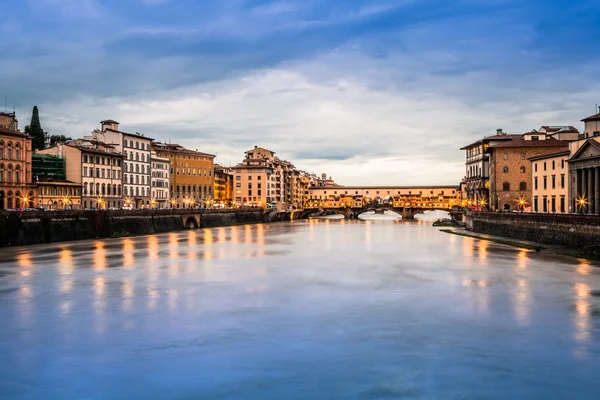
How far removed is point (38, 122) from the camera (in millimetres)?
A: 111312

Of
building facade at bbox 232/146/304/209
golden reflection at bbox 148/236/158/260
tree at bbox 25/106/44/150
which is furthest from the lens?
building facade at bbox 232/146/304/209

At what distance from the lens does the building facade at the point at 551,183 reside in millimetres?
65500

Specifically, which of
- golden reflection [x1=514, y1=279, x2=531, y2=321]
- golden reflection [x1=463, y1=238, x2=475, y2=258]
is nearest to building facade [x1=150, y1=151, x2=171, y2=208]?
golden reflection [x1=463, y1=238, x2=475, y2=258]

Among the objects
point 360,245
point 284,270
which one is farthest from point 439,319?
point 360,245

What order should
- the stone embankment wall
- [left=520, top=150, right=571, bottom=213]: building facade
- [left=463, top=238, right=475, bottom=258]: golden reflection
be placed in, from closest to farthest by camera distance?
the stone embankment wall
[left=463, top=238, right=475, bottom=258]: golden reflection
[left=520, top=150, right=571, bottom=213]: building facade

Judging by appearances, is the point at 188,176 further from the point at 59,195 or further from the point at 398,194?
the point at 398,194

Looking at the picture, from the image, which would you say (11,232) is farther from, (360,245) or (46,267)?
(360,245)

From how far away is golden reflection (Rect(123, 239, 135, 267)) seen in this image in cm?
4176

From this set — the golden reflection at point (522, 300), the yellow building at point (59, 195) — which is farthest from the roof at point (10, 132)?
the golden reflection at point (522, 300)

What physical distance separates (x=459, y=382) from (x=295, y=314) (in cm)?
935

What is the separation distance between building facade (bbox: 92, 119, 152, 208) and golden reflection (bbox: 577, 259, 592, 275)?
7355 cm

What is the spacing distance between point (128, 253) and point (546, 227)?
37900 millimetres

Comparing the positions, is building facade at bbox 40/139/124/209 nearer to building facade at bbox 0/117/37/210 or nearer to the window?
building facade at bbox 0/117/37/210

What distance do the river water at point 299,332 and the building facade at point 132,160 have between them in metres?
58.8
